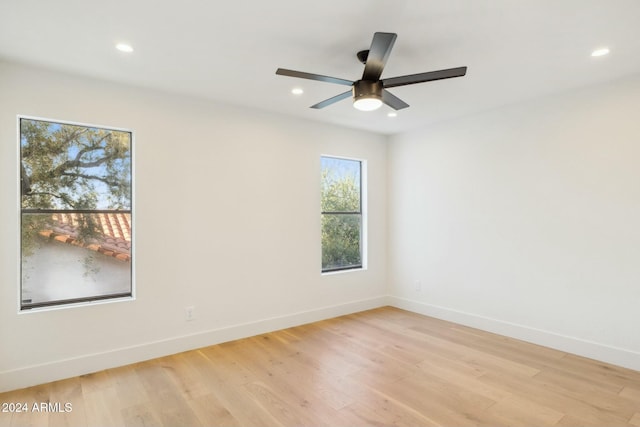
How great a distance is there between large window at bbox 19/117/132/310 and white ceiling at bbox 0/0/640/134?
616 millimetres

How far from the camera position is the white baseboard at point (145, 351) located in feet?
9.11

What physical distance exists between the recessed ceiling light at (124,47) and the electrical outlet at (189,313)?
242 centimetres

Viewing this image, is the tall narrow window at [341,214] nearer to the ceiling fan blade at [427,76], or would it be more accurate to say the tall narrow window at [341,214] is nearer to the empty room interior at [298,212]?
the empty room interior at [298,212]

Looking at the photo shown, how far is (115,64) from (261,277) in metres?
2.55

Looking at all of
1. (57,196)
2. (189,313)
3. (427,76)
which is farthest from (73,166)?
(427,76)

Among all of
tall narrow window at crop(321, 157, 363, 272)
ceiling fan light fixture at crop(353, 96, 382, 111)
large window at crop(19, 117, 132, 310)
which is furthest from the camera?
tall narrow window at crop(321, 157, 363, 272)

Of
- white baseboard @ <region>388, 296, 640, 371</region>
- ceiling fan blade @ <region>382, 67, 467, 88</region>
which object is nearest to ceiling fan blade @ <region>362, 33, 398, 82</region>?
ceiling fan blade @ <region>382, 67, 467, 88</region>

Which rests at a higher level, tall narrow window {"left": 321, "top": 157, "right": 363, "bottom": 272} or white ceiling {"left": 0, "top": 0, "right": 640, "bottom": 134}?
white ceiling {"left": 0, "top": 0, "right": 640, "bottom": 134}

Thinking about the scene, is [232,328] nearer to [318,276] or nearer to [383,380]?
[318,276]

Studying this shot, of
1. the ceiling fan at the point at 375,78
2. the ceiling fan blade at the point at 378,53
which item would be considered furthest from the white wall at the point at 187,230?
the ceiling fan blade at the point at 378,53

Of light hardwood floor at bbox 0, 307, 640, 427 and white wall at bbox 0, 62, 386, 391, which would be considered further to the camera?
white wall at bbox 0, 62, 386, 391

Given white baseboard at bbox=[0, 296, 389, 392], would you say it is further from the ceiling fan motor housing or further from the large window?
the ceiling fan motor housing

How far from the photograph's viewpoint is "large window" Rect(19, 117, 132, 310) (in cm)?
292

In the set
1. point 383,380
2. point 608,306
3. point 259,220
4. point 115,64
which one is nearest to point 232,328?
point 259,220
